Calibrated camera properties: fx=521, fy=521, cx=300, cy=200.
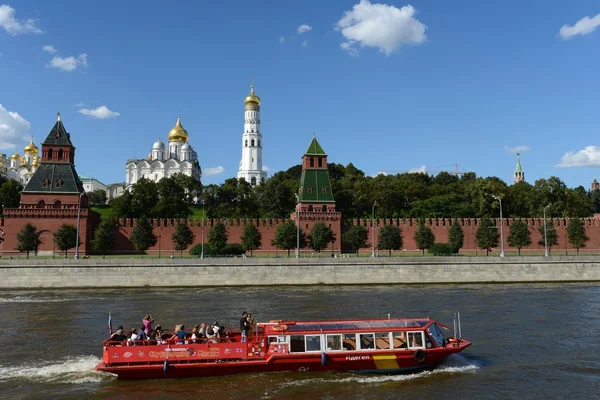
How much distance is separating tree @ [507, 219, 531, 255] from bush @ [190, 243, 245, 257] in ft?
101

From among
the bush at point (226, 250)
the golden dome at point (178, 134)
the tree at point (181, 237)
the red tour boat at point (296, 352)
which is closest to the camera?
the red tour boat at point (296, 352)

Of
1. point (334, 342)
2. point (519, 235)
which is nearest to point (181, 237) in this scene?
point (519, 235)

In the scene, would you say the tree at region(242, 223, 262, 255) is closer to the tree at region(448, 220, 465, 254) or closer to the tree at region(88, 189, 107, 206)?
the tree at region(448, 220, 465, 254)

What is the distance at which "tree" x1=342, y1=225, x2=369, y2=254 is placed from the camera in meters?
57.7

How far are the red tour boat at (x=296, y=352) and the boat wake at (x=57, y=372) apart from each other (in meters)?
1.06

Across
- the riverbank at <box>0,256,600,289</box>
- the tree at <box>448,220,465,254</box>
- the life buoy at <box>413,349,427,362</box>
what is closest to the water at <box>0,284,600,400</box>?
the life buoy at <box>413,349,427,362</box>

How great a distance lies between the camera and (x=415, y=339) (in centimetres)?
1875

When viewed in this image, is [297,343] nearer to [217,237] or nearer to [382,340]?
[382,340]

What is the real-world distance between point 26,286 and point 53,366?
83.1 ft

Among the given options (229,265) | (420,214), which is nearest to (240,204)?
(420,214)

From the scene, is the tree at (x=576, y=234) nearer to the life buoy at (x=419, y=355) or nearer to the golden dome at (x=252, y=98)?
the life buoy at (x=419, y=355)

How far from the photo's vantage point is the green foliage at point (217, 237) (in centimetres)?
A: 5528

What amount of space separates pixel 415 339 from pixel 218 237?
39.6 m

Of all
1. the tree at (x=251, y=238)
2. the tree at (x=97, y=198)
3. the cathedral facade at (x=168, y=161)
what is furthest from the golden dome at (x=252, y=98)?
the tree at (x=251, y=238)
